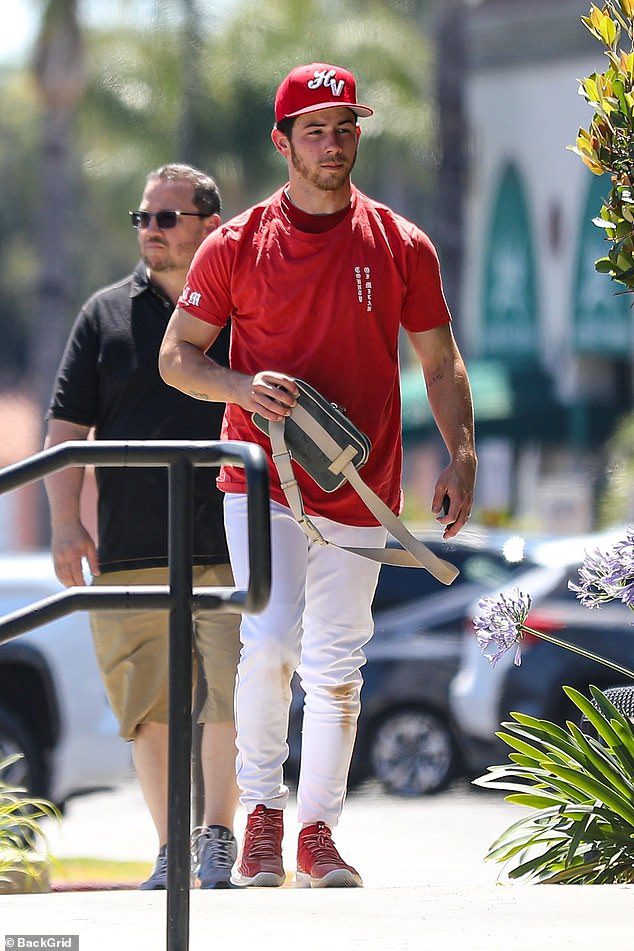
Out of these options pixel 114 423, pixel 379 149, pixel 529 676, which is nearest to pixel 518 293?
pixel 379 149

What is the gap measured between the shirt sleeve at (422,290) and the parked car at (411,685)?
19.1 feet

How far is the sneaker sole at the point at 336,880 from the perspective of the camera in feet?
15.3

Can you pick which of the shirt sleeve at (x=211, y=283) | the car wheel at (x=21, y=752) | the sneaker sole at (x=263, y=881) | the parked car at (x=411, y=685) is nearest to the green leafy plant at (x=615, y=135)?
the shirt sleeve at (x=211, y=283)

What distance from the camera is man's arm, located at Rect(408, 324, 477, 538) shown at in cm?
488

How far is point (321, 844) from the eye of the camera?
4742 millimetres

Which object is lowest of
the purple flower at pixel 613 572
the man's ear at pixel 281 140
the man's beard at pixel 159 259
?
the purple flower at pixel 613 572

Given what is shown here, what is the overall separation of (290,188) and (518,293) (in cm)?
2447

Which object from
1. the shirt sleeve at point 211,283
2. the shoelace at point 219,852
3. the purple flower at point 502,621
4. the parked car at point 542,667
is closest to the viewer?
the shirt sleeve at point 211,283

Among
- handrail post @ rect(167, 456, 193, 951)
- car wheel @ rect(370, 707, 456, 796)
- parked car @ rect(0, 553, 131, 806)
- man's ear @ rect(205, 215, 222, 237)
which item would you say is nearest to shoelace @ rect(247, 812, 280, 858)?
handrail post @ rect(167, 456, 193, 951)

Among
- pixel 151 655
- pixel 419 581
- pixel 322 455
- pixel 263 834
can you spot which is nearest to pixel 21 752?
pixel 419 581

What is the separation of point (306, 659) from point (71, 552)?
1080mm

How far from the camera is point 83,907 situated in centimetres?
429

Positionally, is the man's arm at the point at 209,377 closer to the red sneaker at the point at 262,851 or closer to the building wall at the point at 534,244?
the red sneaker at the point at 262,851

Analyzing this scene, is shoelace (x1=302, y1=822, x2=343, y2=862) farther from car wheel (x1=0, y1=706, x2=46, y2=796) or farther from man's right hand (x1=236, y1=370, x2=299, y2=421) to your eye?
car wheel (x1=0, y1=706, x2=46, y2=796)
